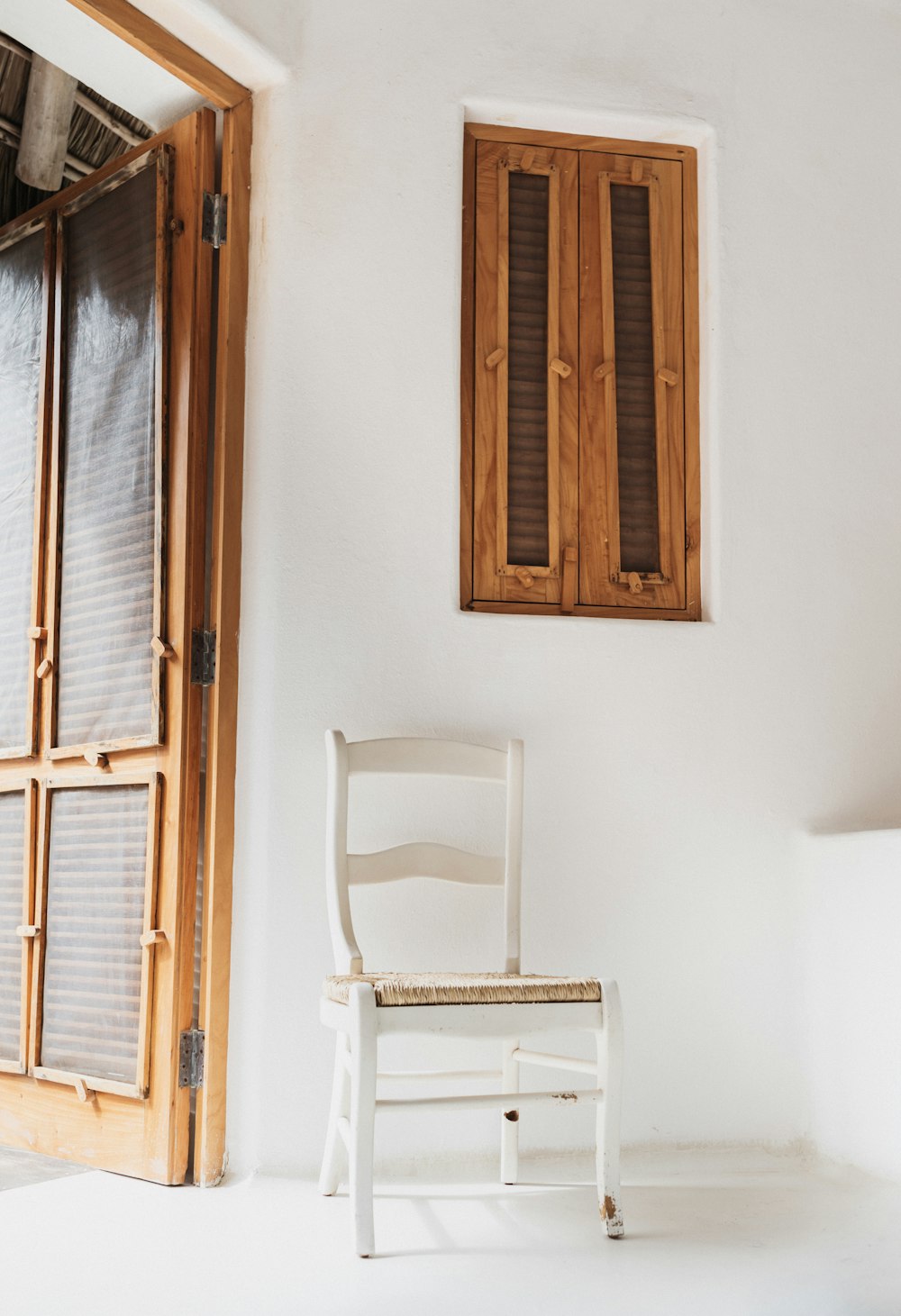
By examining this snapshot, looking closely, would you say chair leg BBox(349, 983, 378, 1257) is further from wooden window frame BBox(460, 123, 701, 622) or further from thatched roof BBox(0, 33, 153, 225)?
thatched roof BBox(0, 33, 153, 225)

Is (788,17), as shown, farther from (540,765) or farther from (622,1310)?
(622,1310)

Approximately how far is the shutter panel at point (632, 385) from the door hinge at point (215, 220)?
2.71 feet

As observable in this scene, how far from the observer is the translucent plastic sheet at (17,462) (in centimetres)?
277

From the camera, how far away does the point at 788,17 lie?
2885mm

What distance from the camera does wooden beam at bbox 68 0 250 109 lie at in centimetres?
225

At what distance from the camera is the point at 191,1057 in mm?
2311

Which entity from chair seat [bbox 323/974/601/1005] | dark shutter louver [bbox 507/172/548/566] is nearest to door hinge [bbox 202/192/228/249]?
dark shutter louver [bbox 507/172/548/566]

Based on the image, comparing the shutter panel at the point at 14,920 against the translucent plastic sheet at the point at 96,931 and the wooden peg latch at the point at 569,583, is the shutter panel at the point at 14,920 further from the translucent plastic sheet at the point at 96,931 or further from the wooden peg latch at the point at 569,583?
the wooden peg latch at the point at 569,583

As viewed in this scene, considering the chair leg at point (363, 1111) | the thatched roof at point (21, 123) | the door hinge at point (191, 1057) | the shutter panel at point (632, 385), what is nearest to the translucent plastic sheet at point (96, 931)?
the door hinge at point (191, 1057)

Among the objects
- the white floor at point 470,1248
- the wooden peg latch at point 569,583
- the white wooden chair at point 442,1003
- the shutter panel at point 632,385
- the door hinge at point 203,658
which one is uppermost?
the shutter panel at point 632,385

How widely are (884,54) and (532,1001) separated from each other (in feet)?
8.19

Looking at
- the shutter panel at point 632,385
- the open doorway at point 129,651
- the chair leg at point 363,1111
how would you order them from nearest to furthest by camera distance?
1. the chair leg at point 363,1111
2. the open doorway at point 129,651
3. the shutter panel at point 632,385

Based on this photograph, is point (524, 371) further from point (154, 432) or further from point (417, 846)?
point (417, 846)

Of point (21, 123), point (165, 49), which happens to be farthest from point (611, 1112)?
point (21, 123)
